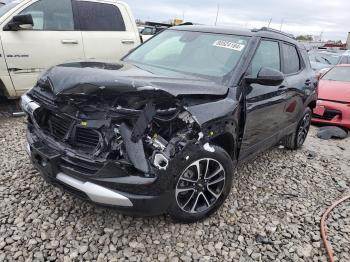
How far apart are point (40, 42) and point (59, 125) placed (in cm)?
317

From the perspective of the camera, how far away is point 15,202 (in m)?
3.42

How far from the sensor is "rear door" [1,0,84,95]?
5.51 metres

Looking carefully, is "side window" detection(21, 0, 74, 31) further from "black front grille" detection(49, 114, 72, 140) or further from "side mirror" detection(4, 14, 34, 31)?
"black front grille" detection(49, 114, 72, 140)

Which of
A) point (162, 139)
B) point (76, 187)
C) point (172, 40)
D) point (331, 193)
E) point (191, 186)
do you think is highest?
point (172, 40)

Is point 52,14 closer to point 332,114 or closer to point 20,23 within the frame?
point 20,23

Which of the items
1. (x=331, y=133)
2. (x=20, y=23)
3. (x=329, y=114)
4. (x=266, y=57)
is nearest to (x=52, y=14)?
(x=20, y=23)

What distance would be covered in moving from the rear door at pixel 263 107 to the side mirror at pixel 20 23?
11.3ft

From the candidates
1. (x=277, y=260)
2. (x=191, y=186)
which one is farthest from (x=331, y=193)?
(x=191, y=186)

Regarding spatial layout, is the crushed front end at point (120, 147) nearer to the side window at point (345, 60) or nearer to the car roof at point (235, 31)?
the car roof at point (235, 31)

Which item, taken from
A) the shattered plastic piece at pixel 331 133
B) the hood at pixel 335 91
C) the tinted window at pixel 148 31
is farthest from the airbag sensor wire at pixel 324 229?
the tinted window at pixel 148 31

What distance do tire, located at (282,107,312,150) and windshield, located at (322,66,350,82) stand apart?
10.6 ft

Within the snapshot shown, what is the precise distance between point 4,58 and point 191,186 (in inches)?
153

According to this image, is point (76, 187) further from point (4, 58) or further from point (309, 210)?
point (4, 58)

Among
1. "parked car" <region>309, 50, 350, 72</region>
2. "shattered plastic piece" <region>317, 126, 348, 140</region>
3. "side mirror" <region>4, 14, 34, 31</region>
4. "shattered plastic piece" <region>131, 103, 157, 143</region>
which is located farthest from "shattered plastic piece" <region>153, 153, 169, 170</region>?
"parked car" <region>309, 50, 350, 72</region>
